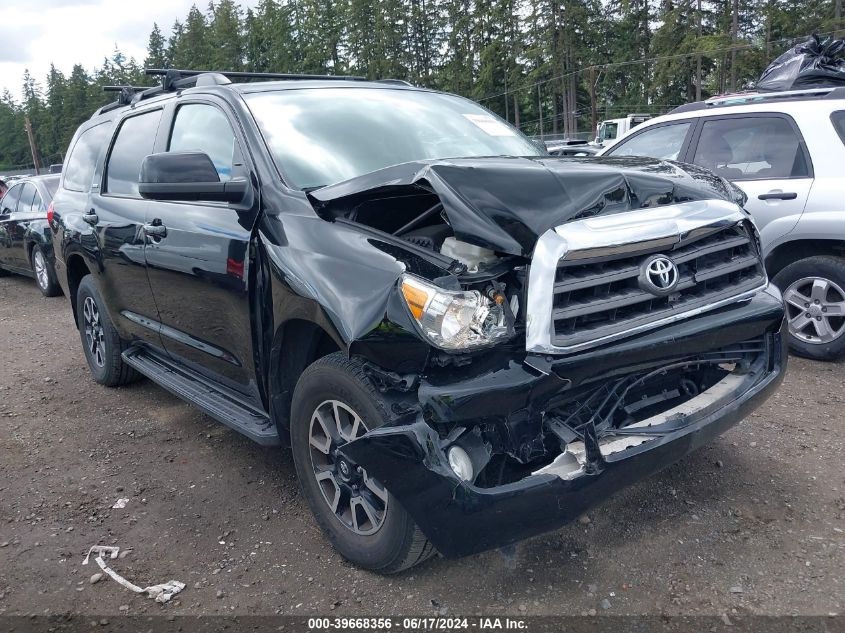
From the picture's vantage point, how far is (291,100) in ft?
12.4

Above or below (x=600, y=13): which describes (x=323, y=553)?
below

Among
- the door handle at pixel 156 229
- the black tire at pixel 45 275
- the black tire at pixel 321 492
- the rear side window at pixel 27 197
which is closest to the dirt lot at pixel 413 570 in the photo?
the black tire at pixel 321 492

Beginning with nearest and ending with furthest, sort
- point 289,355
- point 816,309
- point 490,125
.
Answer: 1. point 289,355
2. point 490,125
3. point 816,309

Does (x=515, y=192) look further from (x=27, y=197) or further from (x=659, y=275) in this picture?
(x=27, y=197)

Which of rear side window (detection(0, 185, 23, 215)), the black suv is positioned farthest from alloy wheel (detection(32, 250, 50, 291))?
the black suv

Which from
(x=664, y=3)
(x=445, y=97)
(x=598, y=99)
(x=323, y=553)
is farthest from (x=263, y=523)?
(x=598, y=99)

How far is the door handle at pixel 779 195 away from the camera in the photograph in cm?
516

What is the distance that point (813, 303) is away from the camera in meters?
5.16

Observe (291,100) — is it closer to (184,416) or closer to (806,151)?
(184,416)

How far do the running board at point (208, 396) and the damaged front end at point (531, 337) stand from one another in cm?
102

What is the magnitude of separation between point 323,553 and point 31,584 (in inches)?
46.9

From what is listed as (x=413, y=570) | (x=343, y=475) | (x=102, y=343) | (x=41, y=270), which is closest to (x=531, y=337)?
(x=343, y=475)

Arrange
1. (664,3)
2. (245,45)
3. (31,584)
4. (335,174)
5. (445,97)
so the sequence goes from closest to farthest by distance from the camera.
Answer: (31,584), (335,174), (445,97), (664,3), (245,45)

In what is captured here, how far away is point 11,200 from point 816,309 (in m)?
11.0
